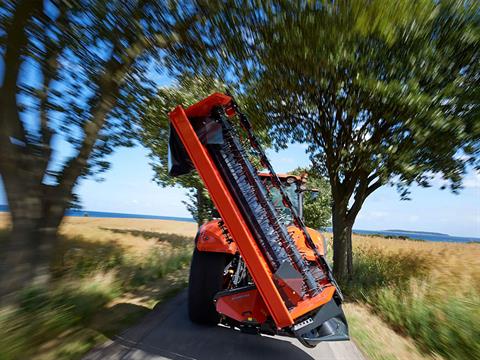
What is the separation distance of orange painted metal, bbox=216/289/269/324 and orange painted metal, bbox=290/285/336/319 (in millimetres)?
425

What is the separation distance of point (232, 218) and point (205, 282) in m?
1.40

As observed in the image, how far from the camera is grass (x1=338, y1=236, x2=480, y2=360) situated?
4090 mm

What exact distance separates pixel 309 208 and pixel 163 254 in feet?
48.0

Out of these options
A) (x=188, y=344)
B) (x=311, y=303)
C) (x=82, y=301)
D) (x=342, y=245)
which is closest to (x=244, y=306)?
(x=311, y=303)

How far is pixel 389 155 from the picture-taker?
5.76 metres

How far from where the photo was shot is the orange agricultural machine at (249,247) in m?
3.07

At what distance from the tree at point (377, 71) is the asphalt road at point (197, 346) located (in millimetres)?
3504

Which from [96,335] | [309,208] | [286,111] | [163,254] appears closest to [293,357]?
[96,335]

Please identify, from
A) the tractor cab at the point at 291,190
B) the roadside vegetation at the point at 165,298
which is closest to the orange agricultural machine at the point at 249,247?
the tractor cab at the point at 291,190

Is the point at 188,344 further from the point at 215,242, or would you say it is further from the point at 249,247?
the point at 249,247

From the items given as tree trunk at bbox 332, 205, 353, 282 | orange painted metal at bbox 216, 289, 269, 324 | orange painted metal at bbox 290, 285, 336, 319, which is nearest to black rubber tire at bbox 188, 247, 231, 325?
orange painted metal at bbox 216, 289, 269, 324

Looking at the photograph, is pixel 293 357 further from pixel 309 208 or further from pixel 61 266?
pixel 309 208

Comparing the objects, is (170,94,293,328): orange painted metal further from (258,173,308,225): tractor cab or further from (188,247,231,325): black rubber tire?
(258,173,308,225): tractor cab

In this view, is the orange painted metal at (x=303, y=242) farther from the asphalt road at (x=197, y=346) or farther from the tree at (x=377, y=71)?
the tree at (x=377, y=71)
